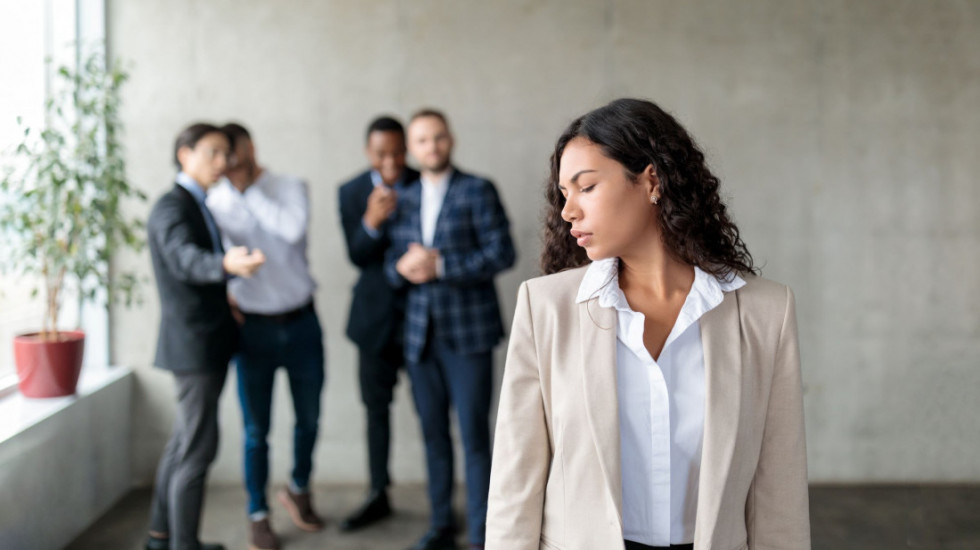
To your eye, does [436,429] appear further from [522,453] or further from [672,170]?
[672,170]

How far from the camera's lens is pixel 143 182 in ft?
13.7

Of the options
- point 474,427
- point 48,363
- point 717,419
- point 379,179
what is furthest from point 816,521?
point 48,363

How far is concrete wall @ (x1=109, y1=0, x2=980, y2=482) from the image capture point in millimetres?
4137

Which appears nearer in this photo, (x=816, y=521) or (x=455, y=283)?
(x=455, y=283)

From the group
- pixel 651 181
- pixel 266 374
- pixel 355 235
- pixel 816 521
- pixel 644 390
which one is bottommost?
pixel 816 521

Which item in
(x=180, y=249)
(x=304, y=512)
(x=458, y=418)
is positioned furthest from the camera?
(x=304, y=512)

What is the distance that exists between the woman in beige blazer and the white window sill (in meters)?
2.37

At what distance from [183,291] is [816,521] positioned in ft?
9.70

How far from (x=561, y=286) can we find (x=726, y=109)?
2989 mm

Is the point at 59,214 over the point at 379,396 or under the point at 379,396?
over

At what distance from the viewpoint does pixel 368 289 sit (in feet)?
12.0

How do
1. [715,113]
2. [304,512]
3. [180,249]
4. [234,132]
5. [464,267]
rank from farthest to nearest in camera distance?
1. [715,113]
2. [304,512]
3. [234,132]
4. [464,267]
5. [180,249]

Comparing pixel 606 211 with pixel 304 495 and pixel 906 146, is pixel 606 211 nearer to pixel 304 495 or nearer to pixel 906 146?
pixel 304 495

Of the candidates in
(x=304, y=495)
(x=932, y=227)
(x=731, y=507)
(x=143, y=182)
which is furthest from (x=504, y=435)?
(x=932, y=227)
